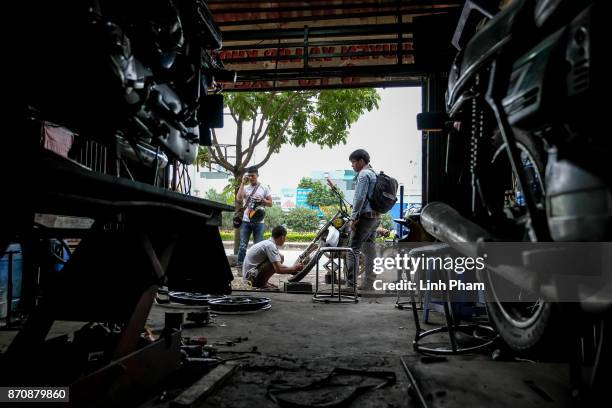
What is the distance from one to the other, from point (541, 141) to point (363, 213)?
15.6 ft

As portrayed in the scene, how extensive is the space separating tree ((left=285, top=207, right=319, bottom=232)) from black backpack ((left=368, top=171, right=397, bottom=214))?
2039 cm

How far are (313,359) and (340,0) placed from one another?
4.20 metres

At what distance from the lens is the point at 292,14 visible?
526cm

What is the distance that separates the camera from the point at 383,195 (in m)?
5.94

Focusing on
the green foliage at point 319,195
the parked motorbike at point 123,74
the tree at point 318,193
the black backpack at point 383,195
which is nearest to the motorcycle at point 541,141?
the parked motorbike at point 123,74

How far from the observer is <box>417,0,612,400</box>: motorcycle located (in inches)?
40.3

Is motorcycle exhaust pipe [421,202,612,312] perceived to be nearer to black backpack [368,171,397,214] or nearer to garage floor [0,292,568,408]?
garage floor [0,292,568,408]

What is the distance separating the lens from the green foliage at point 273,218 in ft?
83.8

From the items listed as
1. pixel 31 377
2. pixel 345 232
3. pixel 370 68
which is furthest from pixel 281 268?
pixel 31 377

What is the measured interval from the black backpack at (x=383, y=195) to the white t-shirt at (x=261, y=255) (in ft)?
5.57

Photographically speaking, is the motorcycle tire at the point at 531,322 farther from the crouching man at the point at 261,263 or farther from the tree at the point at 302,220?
the tree at the point at 302,220

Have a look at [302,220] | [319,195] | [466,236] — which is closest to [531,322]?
[466,236]

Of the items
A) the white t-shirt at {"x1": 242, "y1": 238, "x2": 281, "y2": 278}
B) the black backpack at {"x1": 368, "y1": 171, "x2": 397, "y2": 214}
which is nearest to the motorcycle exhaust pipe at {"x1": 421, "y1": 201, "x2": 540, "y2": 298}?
the black backpack at {"x1": 368, "y1": 171, "x2": 397, "y2": 214}

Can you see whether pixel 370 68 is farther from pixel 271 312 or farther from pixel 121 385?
pixel 121 385
